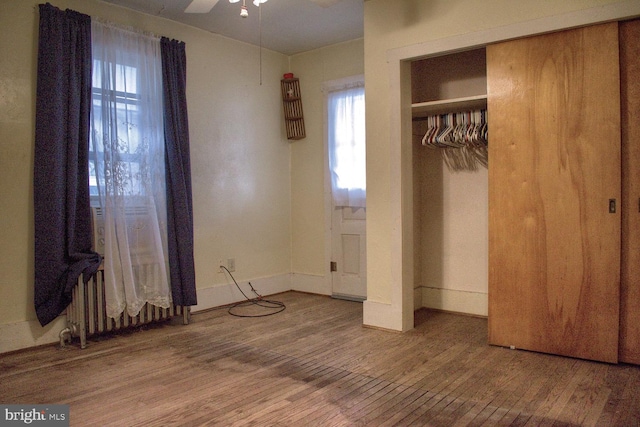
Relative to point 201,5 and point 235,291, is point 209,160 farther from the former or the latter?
point 201,5

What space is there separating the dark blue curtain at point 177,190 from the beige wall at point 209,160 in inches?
11.8

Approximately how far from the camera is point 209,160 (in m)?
4.56

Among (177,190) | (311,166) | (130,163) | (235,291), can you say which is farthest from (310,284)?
(130,163)

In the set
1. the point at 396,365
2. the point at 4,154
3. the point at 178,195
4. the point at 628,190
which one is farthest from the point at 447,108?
the point at 4,154

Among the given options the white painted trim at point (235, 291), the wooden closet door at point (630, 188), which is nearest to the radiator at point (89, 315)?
the white painted trim at point (235, 291)

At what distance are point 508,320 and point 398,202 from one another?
1152mm

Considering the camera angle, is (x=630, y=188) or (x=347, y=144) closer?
(x=630, y=188)

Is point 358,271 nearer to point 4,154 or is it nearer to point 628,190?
point 628,190

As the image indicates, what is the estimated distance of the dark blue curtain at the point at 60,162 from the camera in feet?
10.8

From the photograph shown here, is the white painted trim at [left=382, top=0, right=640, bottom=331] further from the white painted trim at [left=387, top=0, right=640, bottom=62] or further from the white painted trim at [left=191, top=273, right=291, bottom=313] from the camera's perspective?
the white painted trim at [left=191, top=273, right=291, bottom=313]

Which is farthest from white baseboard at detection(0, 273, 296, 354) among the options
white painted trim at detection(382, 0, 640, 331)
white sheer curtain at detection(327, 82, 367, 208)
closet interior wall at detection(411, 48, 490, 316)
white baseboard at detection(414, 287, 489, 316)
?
white painted trim at detection(382, 0, 640, 331)

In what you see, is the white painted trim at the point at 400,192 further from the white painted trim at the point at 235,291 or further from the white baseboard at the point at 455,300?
the white painted trim at the point at 235,291

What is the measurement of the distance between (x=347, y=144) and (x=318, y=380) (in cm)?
276

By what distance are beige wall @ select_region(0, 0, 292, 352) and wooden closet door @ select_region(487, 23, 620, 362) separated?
8.24 feet
